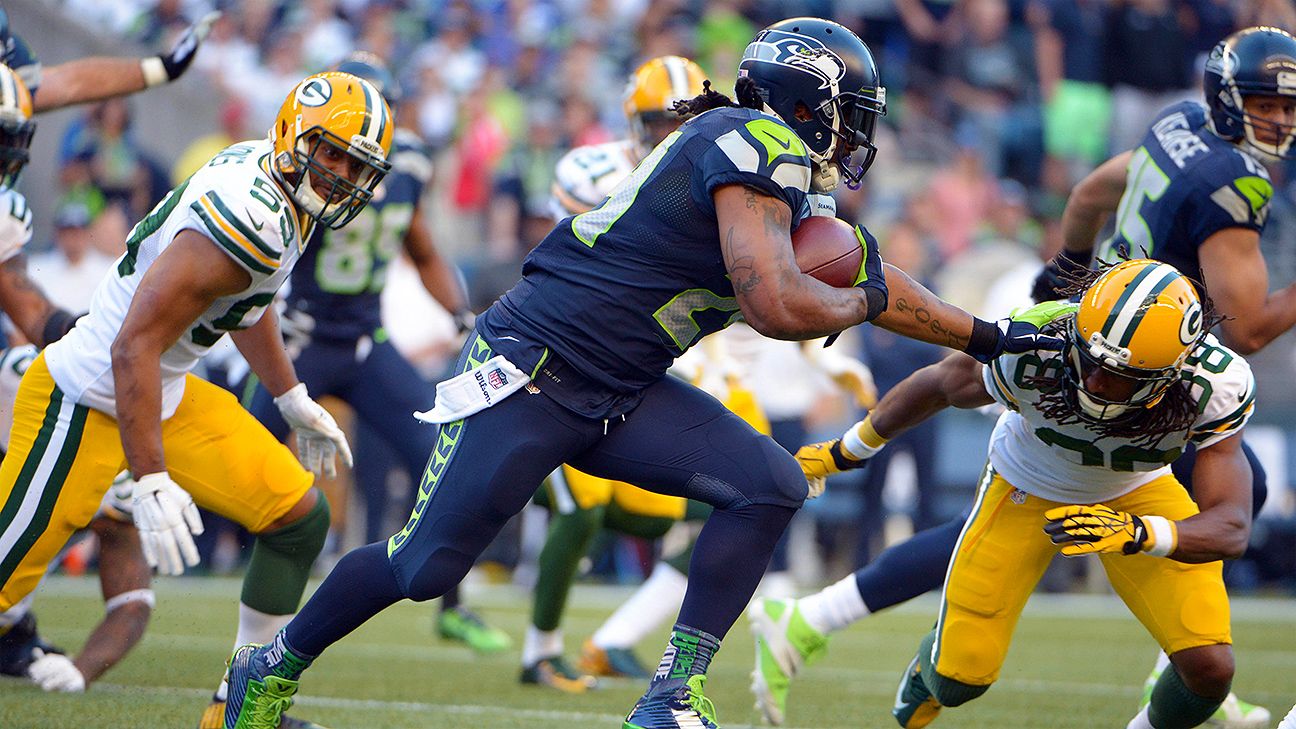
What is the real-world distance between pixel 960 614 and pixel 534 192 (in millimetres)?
7774

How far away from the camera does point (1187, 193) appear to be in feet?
15.9

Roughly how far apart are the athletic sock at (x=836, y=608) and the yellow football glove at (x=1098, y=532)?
1.20 m

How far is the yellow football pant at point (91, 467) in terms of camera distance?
4207 mm

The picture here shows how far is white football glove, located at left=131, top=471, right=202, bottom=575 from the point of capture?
150 inches

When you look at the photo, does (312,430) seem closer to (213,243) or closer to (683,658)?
(213,243)

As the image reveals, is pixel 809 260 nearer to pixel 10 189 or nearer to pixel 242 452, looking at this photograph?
pixel 242 452

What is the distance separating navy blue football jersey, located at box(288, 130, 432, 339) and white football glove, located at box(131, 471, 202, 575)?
2346mm

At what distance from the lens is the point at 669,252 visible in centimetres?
370

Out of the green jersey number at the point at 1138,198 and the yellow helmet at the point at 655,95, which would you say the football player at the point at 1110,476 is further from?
the yellow helmet at the point at 655,95

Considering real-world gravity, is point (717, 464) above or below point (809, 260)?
below

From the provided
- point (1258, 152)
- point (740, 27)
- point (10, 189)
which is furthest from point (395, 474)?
point (1258, 152)

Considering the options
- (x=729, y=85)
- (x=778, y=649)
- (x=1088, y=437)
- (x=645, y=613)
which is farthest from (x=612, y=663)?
(x=729, y=85)

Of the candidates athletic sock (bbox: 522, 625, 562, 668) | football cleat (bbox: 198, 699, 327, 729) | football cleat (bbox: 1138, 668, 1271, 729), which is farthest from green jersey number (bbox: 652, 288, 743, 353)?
athletic sock (bbox: 522, 625, 562, 668)

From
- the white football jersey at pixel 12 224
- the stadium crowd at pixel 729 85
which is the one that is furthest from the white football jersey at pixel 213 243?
the stadium crowd at pixel 729 85
